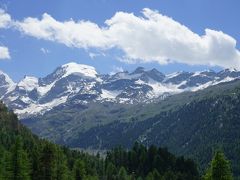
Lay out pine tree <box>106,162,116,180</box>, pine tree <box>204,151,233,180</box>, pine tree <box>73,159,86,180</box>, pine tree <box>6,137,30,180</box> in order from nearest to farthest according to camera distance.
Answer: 1. pine tree <box>204,151,233,180</box>
2. pine tree <box>6,137,30,180</box>
3. pine tree <box>73,159,86,180</box>
4. pine tree <box>106,162,116,180</box>

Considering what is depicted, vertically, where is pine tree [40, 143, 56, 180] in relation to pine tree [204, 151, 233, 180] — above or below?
above

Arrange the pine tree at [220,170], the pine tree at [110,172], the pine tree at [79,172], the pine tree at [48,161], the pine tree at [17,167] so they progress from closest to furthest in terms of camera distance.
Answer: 1. the pine tree at [220,170]
2. the pine tree at [17,167]
3. the pine tree at [48,161]
4. the pine tree at [79,172]
5. the pine tree at [110,172]

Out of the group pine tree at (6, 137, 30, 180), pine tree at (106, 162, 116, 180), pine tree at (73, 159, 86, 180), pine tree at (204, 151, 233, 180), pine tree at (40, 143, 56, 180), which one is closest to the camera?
pine tree at (204, 151, 233, 180)

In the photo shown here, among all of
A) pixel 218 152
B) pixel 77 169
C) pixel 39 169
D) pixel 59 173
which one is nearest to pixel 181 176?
pixel 77 169

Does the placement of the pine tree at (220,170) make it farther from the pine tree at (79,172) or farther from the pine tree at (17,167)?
the pine tree at (79,172)

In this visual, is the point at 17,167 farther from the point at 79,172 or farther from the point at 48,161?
the point at 79,172

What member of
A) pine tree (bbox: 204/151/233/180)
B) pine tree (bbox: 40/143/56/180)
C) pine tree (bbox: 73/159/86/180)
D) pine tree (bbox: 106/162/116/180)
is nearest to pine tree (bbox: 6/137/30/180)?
pine tree (bbox: 40/143/56/180)

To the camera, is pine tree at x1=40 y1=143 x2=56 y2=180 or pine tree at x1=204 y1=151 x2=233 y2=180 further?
pine tree at x1=40 y1=143 x2=56 y2=180

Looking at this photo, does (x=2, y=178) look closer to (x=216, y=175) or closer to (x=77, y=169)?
(x=216, y=175)

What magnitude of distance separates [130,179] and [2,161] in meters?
75.1

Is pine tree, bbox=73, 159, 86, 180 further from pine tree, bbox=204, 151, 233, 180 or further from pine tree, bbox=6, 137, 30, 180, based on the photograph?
pine tree, bbox=204, 151, 233, 180

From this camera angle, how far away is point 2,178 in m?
82.9

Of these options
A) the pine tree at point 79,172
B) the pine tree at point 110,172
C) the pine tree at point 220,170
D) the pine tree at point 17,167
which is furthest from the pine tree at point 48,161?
the pine tree at point 110,172

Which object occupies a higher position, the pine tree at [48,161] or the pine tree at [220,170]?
the pine tree at [48,161]
